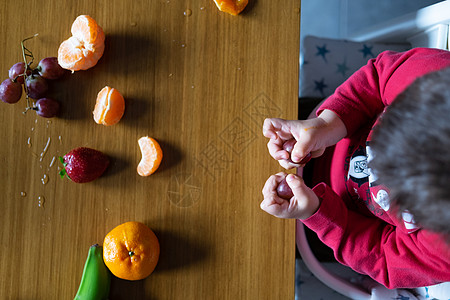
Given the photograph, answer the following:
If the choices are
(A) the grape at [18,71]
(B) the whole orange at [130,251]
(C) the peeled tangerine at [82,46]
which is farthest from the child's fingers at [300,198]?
(A) the grape at [18,71]

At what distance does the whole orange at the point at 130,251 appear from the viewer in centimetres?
62

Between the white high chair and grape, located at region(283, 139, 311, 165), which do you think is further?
the white high chair

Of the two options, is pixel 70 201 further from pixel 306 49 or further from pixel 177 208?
pixel 306 49

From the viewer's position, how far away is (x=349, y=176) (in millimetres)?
737

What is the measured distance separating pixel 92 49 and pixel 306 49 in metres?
0.50

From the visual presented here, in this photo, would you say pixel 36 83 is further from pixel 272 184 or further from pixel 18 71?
pixel 272 184

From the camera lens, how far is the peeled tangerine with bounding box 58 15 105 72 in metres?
0.64

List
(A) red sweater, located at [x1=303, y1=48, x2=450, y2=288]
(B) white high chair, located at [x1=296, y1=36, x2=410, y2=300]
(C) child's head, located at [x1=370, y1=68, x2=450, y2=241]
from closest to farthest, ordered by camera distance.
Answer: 1. (C) child's head, located at [x1=370, y1=68, x2=450, y2=241]
2. (A) red sweater, located at [x1=303, y1=48, x2=450, y2=288]
3. (B) white high chair, located at [x1=296, y1=36, x2=410, y2=300]

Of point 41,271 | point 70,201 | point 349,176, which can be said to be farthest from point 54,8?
point 349,176

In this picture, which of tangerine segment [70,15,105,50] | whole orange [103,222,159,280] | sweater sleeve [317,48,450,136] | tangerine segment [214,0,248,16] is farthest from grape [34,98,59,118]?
sweater sleeve [317,48,450,136]

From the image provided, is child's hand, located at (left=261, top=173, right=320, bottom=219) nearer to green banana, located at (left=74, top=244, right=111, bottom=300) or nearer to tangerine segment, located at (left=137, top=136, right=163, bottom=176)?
tangerine segment, located at (left=137, top=136, right=163, bottom=176)

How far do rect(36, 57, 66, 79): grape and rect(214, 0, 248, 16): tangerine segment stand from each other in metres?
0.32

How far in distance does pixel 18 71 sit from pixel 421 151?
2.18ft

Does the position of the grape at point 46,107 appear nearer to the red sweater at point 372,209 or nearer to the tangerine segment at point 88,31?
the tangerine segment at point 88,31
